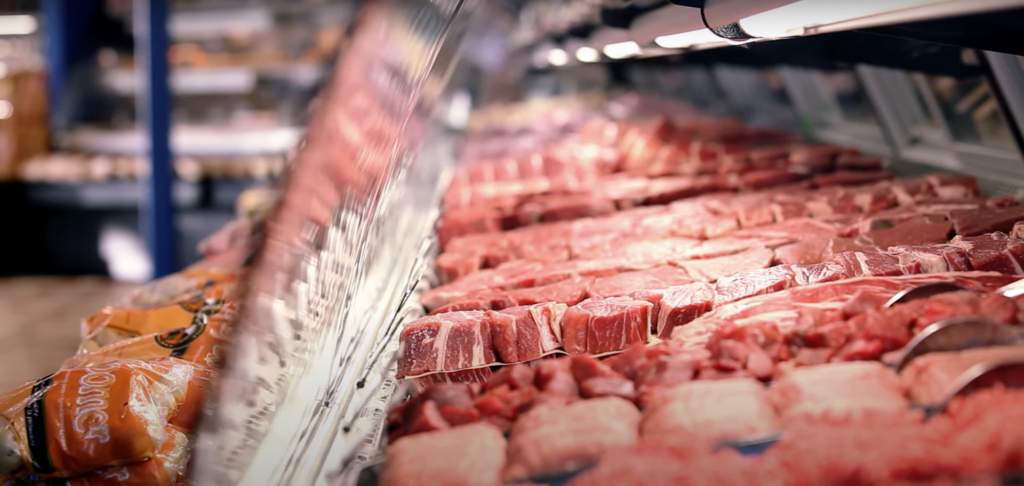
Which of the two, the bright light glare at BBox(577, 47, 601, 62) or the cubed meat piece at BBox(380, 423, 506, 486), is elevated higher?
the bright light glare at BBox(577, 47, 601, 62)

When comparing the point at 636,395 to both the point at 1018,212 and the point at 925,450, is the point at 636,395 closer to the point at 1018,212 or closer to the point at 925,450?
the point at 925,450

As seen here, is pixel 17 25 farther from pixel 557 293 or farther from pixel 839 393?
pixel 839 393

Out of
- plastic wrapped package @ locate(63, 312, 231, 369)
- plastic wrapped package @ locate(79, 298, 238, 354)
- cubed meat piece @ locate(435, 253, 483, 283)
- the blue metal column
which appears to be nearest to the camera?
plastic wrapped package @ locate(63, 312, 231, 369)

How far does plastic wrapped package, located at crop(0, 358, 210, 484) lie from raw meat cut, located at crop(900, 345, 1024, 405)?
1.20m

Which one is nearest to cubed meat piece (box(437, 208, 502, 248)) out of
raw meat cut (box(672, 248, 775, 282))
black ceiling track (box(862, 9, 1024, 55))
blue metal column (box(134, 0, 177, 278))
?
raw meat cut (box(672, 248, 775, 282))

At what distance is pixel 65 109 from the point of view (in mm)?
7406

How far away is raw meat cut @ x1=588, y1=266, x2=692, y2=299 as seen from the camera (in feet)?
5.96

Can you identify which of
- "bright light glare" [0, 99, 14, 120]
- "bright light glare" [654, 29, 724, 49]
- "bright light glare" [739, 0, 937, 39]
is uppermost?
"bright light glare" [0, 99, 14, 120]

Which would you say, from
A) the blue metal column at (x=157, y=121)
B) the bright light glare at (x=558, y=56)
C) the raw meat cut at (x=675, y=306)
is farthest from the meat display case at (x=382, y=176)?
the blue metal column at (x=157, y=121)

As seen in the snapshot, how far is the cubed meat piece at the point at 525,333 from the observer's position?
1.59 meters

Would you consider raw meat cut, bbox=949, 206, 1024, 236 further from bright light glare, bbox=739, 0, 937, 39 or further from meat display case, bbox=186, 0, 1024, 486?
bright light glare, bbox=739, 0, 937, 39

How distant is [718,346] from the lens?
138cm

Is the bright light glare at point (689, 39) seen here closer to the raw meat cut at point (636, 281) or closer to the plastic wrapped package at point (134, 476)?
the raw meat cut at point (636, 281)

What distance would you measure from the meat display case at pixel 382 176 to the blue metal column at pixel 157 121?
2.45 m
